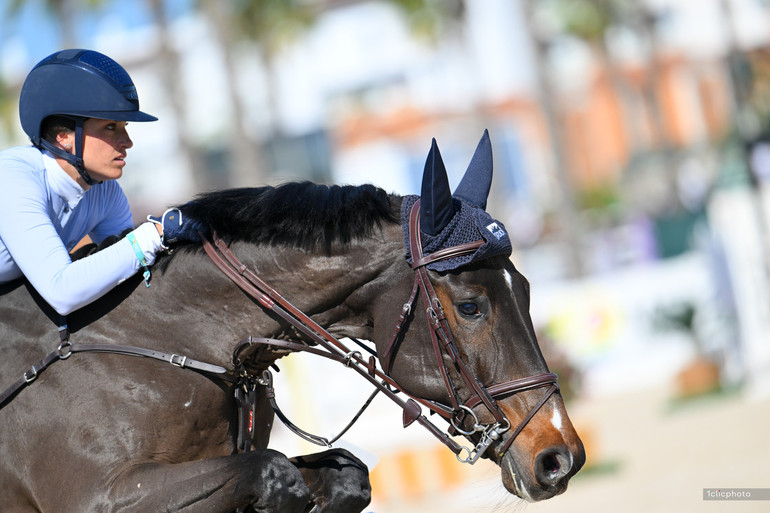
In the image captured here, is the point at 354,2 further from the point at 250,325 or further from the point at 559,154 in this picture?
the point at 250,325

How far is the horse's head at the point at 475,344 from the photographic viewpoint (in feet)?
9.73

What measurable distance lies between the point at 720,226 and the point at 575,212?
10434 millimetres

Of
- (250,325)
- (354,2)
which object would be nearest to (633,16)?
(354,2)

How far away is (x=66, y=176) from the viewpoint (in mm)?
3279

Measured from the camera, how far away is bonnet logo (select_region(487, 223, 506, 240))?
3069 millimetres

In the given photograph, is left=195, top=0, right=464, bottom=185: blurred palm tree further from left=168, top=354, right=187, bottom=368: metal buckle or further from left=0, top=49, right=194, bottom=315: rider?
left=168, top=354, right=187, bottom=368: metal buckle

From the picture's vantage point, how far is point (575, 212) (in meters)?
22.7

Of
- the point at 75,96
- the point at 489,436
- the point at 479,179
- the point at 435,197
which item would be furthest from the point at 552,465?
the point at 75,96

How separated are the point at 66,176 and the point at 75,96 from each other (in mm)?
303

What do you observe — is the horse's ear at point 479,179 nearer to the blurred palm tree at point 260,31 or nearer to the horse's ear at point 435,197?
the horse's ear at point 435,197

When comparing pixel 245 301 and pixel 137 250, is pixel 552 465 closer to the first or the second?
pixel 245 301

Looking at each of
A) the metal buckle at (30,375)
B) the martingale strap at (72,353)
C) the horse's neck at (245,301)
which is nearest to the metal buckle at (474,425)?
the horse's neck at (245,301)

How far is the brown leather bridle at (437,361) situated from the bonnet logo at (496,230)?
3.1 inches

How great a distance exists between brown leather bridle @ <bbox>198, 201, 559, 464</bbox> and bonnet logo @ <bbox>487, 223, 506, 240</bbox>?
8cm
